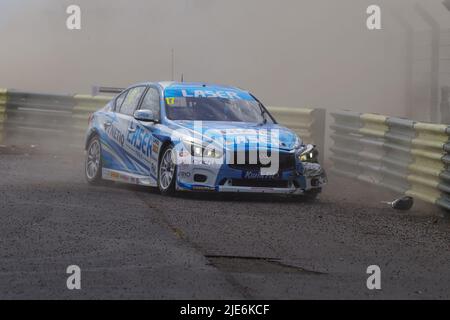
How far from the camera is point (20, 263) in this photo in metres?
7.78

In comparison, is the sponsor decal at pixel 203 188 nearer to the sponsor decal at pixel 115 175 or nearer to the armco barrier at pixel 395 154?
the sponsor decal at pixel 115 175

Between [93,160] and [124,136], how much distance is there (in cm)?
79

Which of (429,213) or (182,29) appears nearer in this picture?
(429,213)

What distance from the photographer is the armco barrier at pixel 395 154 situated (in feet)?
39.4

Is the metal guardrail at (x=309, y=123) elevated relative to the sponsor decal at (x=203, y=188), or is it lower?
elevated

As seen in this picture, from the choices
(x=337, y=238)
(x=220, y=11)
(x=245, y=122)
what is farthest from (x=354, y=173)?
(x=220, y=11)

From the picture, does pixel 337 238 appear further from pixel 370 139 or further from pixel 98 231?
pixel 370 139

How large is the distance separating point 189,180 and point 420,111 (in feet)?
34.7

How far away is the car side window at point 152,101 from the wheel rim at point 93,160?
0.87 m

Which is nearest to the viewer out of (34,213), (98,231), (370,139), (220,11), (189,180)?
(98,231)

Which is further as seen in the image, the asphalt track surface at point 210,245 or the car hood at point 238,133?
the car hood at point 238,133

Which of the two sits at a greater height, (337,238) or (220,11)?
(220,11)

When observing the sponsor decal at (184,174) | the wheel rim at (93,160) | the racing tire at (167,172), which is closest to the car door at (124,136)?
the wheel rim at (93,160)

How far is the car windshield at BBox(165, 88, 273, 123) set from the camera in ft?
42.2
